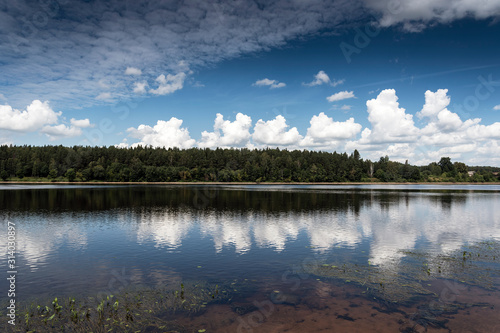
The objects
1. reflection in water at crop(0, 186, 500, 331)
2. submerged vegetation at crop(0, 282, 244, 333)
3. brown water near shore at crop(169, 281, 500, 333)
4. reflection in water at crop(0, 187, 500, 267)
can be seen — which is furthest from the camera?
reflection in water at crop(0, 187, 500, 267)

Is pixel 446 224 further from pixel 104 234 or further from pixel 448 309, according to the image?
pixel 104 234

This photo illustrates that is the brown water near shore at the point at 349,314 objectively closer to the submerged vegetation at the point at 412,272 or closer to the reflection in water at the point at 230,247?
the reflection in water at the point at 230,247

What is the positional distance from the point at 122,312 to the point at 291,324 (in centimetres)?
917

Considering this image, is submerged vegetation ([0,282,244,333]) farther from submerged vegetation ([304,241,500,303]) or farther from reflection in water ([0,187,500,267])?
reflection in water ([0,187,500,267])

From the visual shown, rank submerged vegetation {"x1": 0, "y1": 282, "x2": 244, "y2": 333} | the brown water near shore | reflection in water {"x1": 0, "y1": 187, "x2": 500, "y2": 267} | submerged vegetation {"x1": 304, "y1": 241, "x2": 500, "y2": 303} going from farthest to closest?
reflection in water {"x1": 0, "y1": 187, "x2": 500, "y2": 267} < submerged vegetation {"x1": 304, "y1": 241, "x2": 500, "y2": 303} < the brown water near shore < submerged vegetation {"x1": 0, "y1": 282, "x2": 244, "y2": 333}

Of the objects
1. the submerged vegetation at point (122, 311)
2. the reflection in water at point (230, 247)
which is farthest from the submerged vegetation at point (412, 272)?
the submerged vegetation at point (122, 311)

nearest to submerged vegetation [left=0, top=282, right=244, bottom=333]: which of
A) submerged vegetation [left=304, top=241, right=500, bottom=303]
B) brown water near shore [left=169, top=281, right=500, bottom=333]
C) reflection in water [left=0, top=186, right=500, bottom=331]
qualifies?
brown water near shore [left=169, top=281, right=500, bottom=333]

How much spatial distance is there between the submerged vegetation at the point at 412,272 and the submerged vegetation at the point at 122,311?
9.09 m

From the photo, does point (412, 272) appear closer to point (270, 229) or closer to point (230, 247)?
point (230, 247)

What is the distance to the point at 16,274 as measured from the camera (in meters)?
22.9

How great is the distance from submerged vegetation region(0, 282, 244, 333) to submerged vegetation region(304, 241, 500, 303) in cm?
909

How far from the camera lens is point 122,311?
17047 mm

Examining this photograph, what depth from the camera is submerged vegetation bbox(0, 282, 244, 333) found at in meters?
15.4

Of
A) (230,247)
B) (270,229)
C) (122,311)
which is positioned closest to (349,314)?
(122,311)
